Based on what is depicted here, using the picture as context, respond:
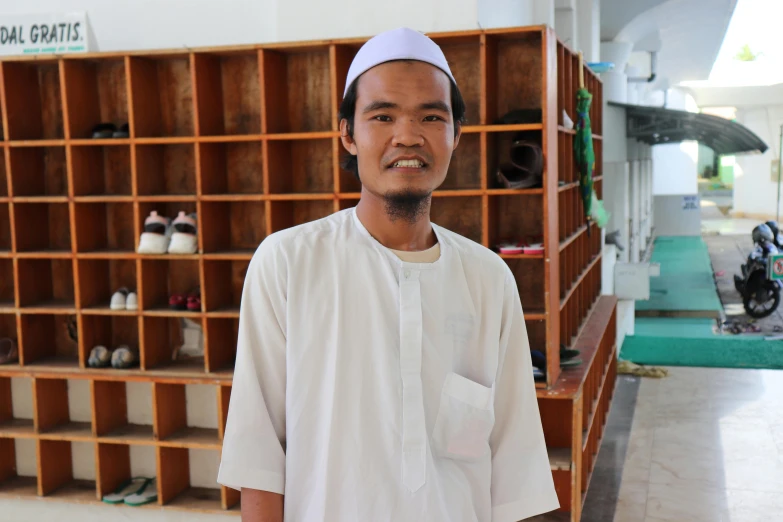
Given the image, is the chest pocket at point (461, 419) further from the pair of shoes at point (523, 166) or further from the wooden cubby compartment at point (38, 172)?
the wooden cubby compartment at point (38, 172)

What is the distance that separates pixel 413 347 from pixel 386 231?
0.26 meters

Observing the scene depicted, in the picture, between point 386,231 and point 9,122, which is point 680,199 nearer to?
point 9,122

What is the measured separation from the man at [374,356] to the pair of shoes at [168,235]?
9.06ft

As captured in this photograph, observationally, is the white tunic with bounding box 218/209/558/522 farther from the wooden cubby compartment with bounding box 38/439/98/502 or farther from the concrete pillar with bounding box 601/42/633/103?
the concrete pillar with bounding box 601/42/633/103

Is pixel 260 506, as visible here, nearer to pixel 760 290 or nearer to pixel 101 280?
pixel 101 280

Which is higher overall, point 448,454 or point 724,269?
point 448,454

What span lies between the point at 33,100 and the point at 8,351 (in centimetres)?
142

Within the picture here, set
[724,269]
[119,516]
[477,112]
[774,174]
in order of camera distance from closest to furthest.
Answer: [477,112]
[119,516]
[724,269]
[774,174]

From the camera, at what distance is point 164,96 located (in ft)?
15.2

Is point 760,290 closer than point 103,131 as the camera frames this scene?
No

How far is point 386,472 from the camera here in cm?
160

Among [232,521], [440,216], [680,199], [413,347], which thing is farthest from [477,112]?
[680,199]

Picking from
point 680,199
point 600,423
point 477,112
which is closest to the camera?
point 477,112

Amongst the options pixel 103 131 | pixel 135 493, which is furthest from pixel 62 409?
pixel 103 131
